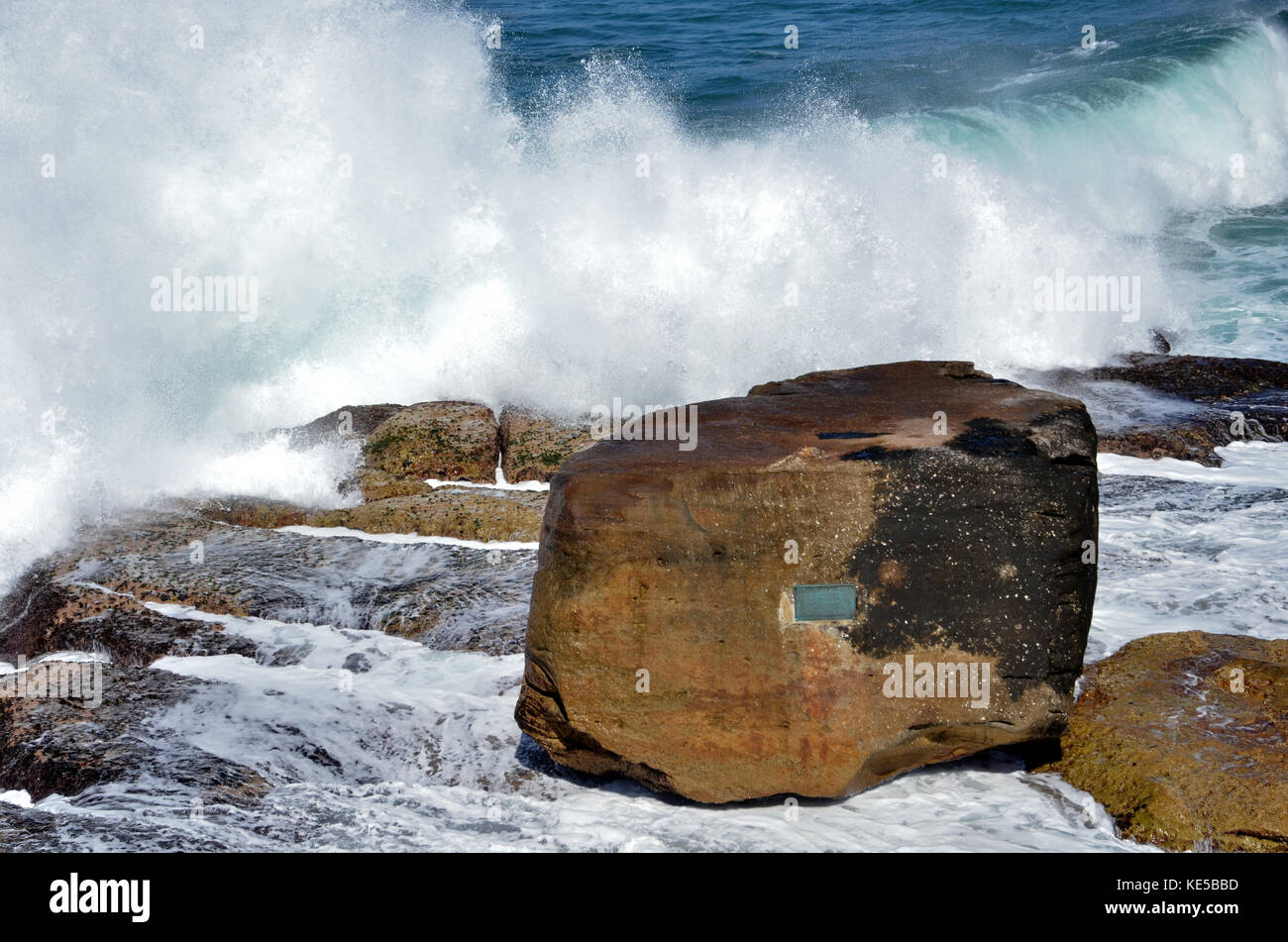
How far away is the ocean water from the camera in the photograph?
4.38m

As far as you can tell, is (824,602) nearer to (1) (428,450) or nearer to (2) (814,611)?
(2) (814,611)

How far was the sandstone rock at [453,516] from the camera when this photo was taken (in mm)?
6465

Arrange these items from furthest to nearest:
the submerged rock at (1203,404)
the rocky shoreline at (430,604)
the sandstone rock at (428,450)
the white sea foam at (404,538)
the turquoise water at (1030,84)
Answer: the turquoise water at (1030,84) < the submerged rock at (1203,404) < the sandstone rock at (428,450) < the white sea foam at (404,538) < the rocky shoreline at (430,604)

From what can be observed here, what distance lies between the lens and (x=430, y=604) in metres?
5.65

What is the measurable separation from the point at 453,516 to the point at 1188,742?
13.5 feet

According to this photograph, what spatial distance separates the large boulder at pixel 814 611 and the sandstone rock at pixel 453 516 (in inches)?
96.1

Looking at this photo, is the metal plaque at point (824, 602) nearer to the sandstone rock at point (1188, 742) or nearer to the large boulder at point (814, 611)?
the large boulder at point (814, 611)

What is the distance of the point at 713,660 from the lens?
154 inches

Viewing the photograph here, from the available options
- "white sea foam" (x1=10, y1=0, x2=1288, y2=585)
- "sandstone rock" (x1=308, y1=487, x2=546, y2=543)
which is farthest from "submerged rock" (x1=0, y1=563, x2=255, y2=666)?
"white sea foam" (x1=10, y1=0, x2=1288, y2=585)

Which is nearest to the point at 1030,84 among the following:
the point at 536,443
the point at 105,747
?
the point at 536,443

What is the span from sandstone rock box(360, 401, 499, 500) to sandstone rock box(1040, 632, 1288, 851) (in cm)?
420

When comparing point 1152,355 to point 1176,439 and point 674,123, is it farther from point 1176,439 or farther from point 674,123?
point 674,123

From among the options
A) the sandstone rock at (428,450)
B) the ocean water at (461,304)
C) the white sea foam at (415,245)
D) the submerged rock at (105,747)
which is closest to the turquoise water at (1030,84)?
the ocean water at (461,304)

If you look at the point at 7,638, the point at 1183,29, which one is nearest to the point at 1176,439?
the point at 7,638
